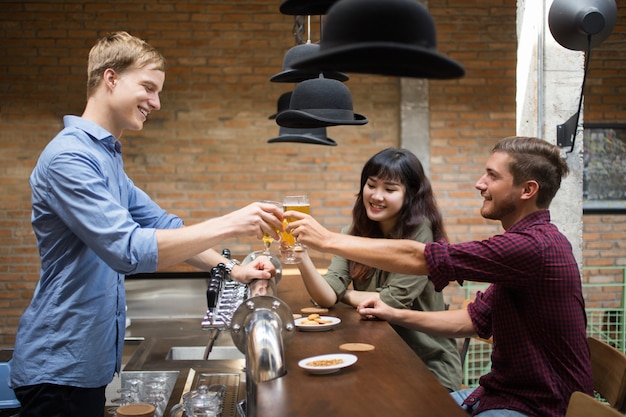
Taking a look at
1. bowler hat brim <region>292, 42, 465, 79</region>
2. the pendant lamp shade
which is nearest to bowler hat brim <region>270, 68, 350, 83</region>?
the pendant lamp shade

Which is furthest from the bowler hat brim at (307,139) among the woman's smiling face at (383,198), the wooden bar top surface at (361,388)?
the wooden bar top surface at (361,388)

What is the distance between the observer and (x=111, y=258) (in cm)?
189

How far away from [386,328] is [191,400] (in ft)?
2.54

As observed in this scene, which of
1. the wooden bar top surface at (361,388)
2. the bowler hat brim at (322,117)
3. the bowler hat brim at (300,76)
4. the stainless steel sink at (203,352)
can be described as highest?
the bowler hat brim at (300,76)

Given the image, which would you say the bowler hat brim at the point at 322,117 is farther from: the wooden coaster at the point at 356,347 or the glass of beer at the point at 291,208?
the wooden coaster at the point at 356,347

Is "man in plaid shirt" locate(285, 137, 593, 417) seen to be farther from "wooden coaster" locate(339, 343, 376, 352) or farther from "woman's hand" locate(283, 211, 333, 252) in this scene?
"wooden coaster" locate(339, 343, 376, 352)

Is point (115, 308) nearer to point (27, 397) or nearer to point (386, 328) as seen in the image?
point (27, 397)

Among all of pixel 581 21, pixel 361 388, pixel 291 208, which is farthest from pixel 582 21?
pixel 361 388

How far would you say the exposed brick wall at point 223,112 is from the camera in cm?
651

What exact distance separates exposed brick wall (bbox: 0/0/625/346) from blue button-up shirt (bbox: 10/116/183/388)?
4.57m

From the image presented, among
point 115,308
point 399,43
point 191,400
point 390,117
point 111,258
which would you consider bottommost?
point 191,400

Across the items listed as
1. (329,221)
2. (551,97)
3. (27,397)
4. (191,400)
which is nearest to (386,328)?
(191,400)

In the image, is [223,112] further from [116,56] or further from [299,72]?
[116,56]

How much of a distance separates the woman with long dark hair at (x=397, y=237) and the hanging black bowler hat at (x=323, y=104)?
244mm
